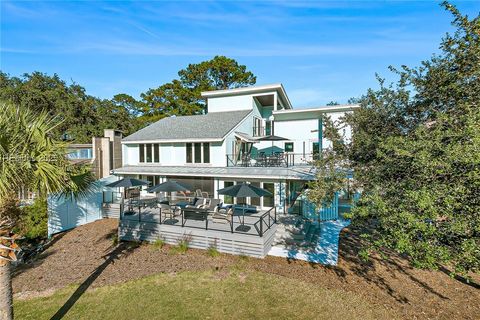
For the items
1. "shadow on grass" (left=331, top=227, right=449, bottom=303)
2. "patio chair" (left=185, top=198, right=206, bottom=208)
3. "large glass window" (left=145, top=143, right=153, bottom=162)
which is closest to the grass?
"shadow on grass" (left=331, top=227, right=449, bottom=303)

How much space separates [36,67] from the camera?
43219 millimetres

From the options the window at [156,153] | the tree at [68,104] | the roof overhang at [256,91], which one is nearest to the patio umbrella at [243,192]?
the window at [156,153]

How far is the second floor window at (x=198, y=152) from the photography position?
20312 millimetres

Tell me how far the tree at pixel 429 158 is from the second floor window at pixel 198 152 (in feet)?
39.0

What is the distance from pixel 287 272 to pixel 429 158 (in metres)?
7.14

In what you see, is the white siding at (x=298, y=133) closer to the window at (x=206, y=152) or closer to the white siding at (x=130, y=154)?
the window at (x=206, y=152)

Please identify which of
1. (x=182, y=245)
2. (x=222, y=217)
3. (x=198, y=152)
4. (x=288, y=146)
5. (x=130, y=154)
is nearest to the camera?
(x=182, y=245)

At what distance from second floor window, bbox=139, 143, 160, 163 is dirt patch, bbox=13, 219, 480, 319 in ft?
31.4

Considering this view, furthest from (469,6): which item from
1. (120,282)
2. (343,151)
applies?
(120,282)

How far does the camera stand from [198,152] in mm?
20609

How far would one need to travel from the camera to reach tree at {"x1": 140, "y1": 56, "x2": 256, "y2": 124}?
151 ft

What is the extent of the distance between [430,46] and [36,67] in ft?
190

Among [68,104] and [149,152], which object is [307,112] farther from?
[68,104]

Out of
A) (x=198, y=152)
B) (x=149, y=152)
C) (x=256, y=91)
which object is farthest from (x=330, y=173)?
(x=149, y=152)
